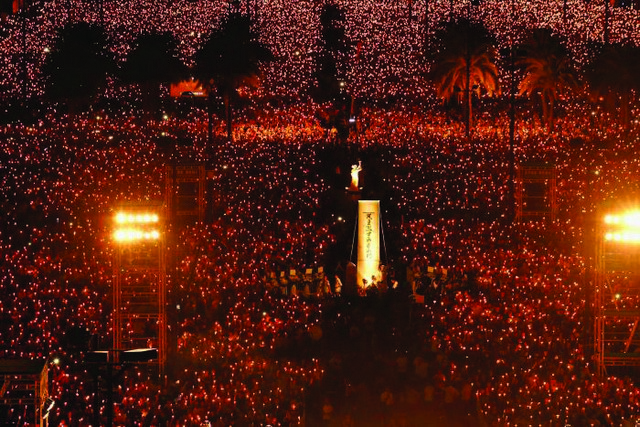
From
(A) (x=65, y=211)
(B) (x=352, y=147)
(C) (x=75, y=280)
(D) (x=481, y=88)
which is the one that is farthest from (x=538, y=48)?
(C) (x=75, y=280)

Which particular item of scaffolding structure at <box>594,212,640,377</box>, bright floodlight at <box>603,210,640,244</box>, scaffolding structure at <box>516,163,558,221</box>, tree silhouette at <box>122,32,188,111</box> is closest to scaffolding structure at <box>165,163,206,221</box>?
scaffolding structure at <box>516,163,558,221</box>

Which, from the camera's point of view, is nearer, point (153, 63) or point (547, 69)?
point (547, 69)

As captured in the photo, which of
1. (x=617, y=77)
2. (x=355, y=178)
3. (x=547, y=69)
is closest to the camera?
(x=355, y=178)

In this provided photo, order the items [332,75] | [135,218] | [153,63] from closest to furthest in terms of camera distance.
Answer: [135,218] < [153,63] < [332,75]

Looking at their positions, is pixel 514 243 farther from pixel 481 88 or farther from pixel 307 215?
pixel 481 88

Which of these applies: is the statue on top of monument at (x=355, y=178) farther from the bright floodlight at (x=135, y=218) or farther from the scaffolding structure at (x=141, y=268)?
the bright floodlight at (x=135, y=218)

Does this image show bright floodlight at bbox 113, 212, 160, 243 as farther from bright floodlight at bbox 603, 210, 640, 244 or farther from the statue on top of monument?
the statue on top of monument

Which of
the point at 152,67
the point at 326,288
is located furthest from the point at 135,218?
the point at 152,67

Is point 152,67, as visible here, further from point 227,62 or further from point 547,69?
point 547,69
